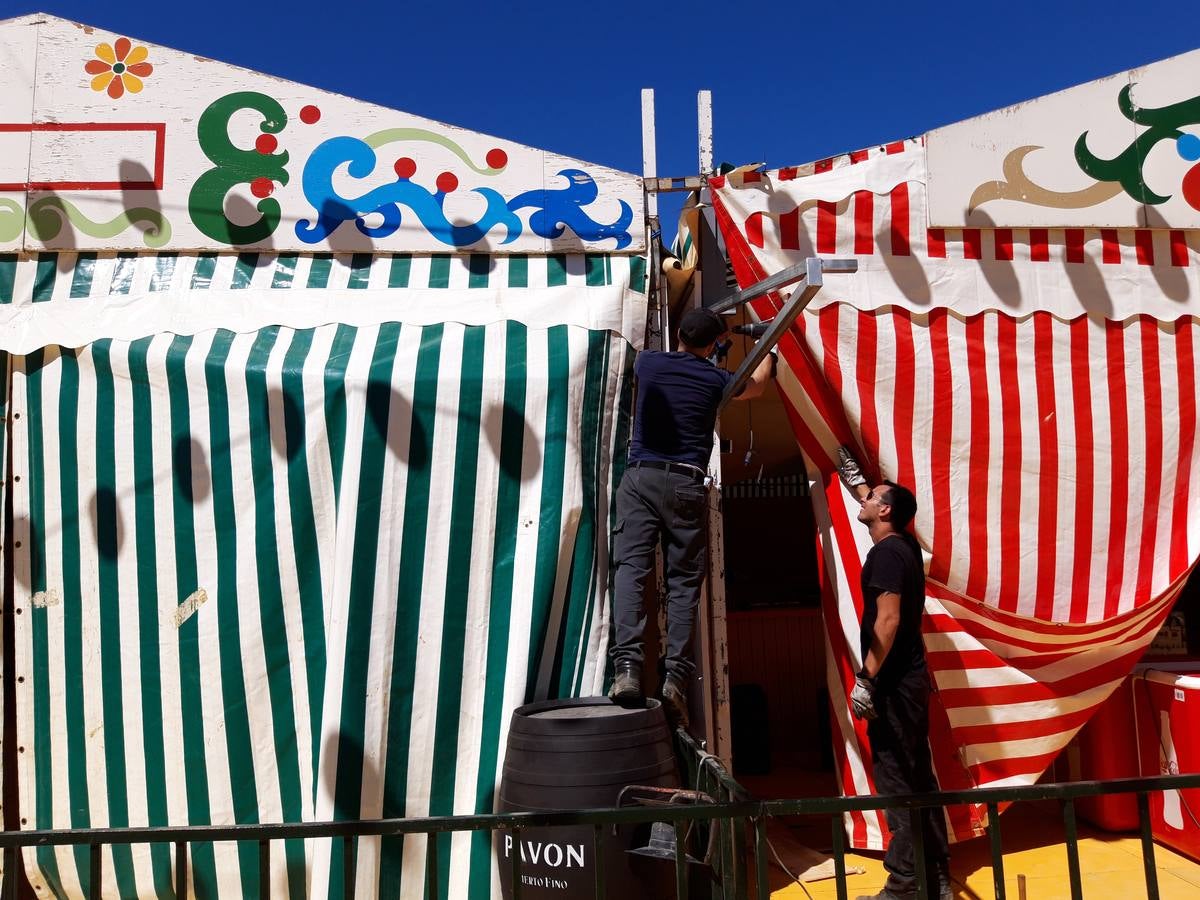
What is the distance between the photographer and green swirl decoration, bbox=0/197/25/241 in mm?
4734

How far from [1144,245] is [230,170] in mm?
4644

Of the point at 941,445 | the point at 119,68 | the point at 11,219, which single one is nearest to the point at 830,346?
the point at 941,445

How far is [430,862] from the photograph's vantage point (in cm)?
251

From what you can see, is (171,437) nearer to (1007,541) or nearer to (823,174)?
(823,174)

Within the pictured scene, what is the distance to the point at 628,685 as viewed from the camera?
3.76 meters

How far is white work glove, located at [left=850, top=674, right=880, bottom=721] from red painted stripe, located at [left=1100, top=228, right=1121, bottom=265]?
8.43 ft

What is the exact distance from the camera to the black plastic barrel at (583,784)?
3318 millimetres

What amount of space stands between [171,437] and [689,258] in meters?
2.67

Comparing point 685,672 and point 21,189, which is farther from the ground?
point 21,189

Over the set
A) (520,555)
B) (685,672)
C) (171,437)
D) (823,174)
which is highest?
(823,174)

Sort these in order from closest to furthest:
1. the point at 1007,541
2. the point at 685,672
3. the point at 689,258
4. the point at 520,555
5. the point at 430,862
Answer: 1. the point at 430,862
2. the point at 685,672
3. the point at 520,555
4. the point at 1007,541
5. the point at 689,258

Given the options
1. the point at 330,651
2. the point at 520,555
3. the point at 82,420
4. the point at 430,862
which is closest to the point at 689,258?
the point at 520,555

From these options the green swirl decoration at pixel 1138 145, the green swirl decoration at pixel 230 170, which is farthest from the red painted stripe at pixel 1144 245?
the green swirl decoration at pixel 230 170

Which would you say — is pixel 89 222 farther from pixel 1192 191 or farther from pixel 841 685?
pixel 1192 191
